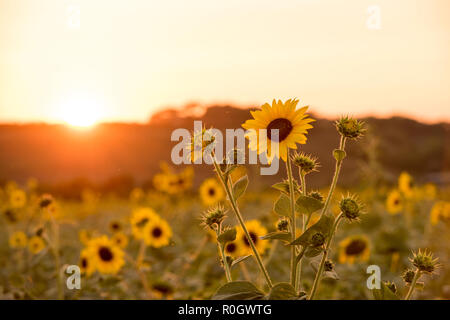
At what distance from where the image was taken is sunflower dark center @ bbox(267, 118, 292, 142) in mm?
1198

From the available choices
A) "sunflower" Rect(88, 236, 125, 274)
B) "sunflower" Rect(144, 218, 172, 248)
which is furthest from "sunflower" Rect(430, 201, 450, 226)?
"sunflower" Rect(88, 236, 125, 274)

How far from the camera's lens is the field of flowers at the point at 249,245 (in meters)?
1.15

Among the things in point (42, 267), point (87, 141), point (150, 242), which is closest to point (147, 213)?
point (150, 242)

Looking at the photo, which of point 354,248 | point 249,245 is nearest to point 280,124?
point 249,245

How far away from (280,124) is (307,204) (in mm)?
231

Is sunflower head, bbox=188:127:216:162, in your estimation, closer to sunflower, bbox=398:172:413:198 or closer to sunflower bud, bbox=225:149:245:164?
sunflower bud, bbox=225:149:245:164

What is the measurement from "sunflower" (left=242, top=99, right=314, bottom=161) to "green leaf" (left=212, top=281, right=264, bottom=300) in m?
0.33

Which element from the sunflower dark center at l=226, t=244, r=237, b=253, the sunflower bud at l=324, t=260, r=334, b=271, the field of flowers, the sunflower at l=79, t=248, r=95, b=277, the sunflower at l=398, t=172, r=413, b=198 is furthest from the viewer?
the sunflower at l=398, t=172, r=413, b=198

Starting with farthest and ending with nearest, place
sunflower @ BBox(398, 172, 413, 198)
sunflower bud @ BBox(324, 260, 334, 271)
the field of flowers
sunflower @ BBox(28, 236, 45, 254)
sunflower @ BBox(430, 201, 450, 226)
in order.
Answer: sunflower @ BBox(398, 172, 413, 198)
sunflower @ BBox(430, 201, 450, 226)
sunflower @ BBox(28, 236, 45, 254)
sunflower bud @ BBox(324, 260, 334, 271)
the field of flowers

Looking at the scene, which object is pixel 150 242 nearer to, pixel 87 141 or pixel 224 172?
pixel 224 172

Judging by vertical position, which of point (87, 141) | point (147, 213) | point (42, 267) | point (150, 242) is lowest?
point (42, 267)

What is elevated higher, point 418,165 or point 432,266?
point 418,165
